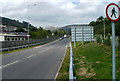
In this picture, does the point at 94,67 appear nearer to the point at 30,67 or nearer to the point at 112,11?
the point at 30,67

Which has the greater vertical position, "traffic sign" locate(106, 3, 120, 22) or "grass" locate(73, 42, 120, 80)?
"traffic sign" locate(106, 3, 120, 22)

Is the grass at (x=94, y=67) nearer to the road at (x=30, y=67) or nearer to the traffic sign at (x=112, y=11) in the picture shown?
the road at (x=30, y=67)

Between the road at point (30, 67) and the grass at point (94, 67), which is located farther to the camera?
the road at point (30, 67)

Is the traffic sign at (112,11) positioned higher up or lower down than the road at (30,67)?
higher up

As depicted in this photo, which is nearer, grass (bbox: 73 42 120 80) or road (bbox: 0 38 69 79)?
grass (bbox: 73 42 120 80)

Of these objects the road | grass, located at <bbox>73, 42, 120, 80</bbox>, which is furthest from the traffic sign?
the road

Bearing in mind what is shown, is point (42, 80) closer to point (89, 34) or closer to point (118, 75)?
point (118, 75)

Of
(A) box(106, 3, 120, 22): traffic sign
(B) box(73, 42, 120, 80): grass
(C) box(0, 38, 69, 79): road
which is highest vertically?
(A) box(106, 3, 120, 22): traffic sign

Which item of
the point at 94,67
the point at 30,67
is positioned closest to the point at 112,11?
the point at 94,67

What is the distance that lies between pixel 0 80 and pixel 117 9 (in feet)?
20.5

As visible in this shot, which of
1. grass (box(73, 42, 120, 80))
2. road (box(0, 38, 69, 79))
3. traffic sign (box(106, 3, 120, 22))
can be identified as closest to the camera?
traffic sign (box(106, 3, 120, 22))

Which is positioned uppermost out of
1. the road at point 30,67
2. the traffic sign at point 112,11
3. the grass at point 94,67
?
the traffic sign at point 112,11

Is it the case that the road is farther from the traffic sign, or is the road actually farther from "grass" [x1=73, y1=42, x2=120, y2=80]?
the traffic sign

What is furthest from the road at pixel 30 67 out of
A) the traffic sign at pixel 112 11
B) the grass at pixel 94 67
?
the traffic sign at pixel 112 11
